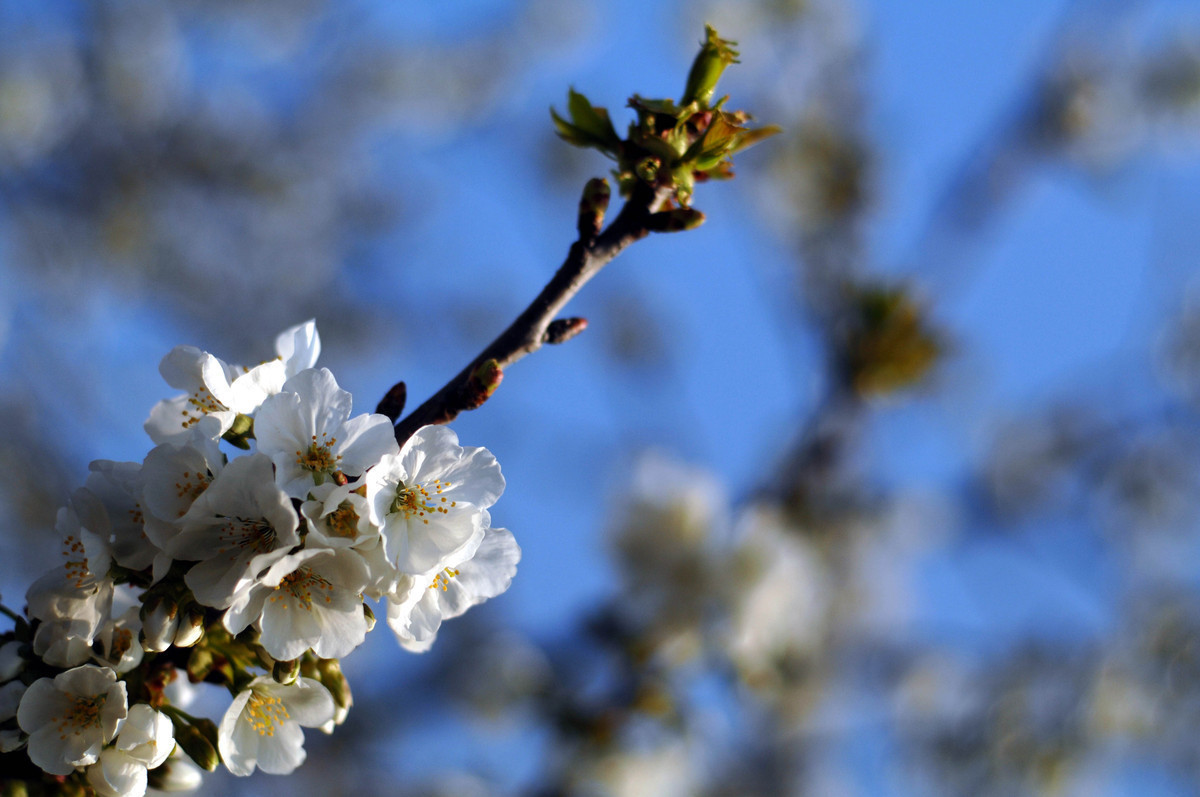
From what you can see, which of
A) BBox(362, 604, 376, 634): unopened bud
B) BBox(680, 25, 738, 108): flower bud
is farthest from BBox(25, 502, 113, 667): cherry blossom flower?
BBox(680, 25, 738, 108): flower bud

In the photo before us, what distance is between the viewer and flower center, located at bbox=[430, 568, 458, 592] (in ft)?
4.07

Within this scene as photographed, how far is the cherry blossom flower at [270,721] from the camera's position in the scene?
1.23 meters

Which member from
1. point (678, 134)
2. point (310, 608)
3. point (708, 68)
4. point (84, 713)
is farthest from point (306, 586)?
point (708, 68)

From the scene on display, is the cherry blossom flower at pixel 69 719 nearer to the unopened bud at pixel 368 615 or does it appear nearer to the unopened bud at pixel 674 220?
the unopened bud at pixel 368 615

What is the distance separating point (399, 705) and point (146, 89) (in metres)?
5.53

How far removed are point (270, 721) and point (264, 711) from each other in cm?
2

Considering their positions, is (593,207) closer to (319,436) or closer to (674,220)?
(674,220)

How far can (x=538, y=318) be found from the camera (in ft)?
4.24

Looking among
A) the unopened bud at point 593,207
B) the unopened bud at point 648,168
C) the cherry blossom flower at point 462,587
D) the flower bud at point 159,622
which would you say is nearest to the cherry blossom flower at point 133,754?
the flower bud at point 159,622

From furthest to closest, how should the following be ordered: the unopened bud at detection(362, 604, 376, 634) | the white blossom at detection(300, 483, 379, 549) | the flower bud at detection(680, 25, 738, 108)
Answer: the flower bud at detection(680, 25, 738, 108)
the unopened bud at detection(362, 604, 376, 634)
the white blossom at detection(300, 483, 379, 549)

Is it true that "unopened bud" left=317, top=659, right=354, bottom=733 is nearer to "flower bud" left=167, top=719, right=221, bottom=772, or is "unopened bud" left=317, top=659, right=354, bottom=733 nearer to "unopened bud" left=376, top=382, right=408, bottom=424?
"flower bud" left=167, top=719, right=221, bottom=772

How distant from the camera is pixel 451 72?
9.40 metres

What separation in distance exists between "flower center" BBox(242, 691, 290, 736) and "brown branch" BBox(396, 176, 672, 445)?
43cm

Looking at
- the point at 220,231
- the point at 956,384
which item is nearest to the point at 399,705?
the point at 220,231
